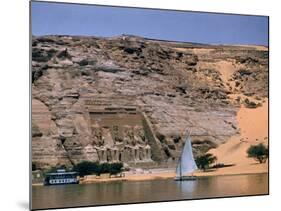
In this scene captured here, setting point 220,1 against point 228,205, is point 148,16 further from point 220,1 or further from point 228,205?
point 228,205

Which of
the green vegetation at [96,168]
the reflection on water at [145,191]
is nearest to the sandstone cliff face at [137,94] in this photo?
the green vegetation at [96,168]

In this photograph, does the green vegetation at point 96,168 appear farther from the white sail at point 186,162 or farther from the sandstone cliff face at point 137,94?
the white sail at point 186,162

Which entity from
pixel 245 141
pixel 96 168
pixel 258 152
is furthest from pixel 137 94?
pixel 258 152

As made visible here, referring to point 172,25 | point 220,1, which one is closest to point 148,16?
point 172,25

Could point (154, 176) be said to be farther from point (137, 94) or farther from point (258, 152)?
point (258, 152)

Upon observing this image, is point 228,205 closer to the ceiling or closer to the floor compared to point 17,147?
closer to the floor

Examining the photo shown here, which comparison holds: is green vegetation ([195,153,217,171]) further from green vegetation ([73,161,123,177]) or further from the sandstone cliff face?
green vegetation ([73,161,123,177])
